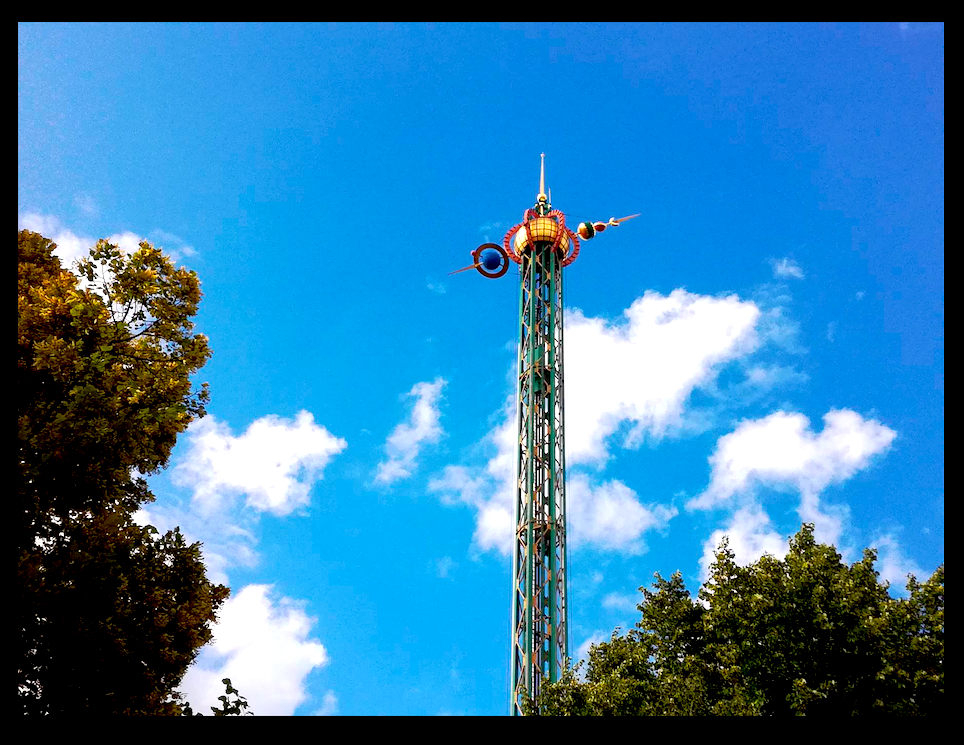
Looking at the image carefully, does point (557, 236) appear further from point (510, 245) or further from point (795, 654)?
point (795, 654)

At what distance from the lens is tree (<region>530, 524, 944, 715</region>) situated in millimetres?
10773

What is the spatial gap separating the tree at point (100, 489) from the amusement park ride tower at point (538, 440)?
7.52 m

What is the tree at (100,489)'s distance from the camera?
1016 centimetres

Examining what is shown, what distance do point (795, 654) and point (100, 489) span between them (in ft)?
34.0

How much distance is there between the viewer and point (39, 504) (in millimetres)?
10781

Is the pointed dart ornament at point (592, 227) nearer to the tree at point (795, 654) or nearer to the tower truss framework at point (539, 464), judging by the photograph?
the tower truss framework at point (539, 464)

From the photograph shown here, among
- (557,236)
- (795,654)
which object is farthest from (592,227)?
(795,654)

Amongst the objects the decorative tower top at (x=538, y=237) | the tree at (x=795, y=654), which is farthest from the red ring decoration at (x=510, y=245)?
the tree at (x=795, y=654)

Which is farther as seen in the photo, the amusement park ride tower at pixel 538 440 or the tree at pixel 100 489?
the amusement park ride tower at pixel 538 440

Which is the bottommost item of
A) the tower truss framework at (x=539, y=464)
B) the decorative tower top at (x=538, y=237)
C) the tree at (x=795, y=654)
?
the tree at (x=795, y=654)

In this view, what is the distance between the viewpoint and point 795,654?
11.3 m

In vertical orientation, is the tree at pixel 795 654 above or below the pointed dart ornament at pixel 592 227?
below
